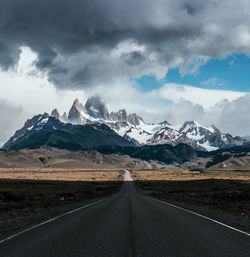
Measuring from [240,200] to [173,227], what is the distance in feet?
80.3

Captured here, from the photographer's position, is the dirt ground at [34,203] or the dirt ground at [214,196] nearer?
the dirt ground at [34,203]

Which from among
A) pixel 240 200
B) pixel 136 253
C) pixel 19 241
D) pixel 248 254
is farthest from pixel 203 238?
pixel 240 200

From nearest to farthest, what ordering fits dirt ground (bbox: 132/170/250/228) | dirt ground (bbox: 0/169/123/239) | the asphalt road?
the asphalt road < dirt ground (bbox: 0/169/123/239) < dirt ground (bbox: 132/170/250/228)

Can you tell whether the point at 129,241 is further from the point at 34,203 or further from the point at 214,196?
the point at 214,196

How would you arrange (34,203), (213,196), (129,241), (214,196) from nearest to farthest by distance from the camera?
1. (129,241)
2. (34,203)
3. (214,196)
4. (213,196)

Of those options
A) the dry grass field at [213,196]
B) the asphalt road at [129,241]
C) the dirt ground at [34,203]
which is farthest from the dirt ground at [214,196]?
the dirt ground at [34,203]

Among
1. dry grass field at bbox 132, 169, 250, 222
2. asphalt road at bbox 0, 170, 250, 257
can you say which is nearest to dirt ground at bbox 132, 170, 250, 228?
dry grass field at bbox 132, 169, 250, 222

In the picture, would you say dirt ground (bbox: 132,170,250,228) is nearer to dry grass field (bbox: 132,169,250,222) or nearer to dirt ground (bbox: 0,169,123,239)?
dry grass field (bbox: 132,169,250,222)

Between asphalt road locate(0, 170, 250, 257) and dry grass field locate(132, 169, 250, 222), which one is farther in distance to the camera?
dry grass field locate(132, 169, 250, 222)

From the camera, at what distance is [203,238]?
13.9 meters

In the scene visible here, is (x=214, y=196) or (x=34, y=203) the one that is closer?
(x=34, y=203)

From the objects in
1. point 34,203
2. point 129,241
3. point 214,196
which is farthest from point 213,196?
point 129,241

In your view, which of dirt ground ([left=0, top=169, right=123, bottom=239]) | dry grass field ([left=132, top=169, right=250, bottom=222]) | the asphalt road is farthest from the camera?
dry grass field ([left=132, top=169, right=250, bottom=222])

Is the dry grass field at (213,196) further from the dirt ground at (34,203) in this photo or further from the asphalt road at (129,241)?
the dirt ground at (34,203)
